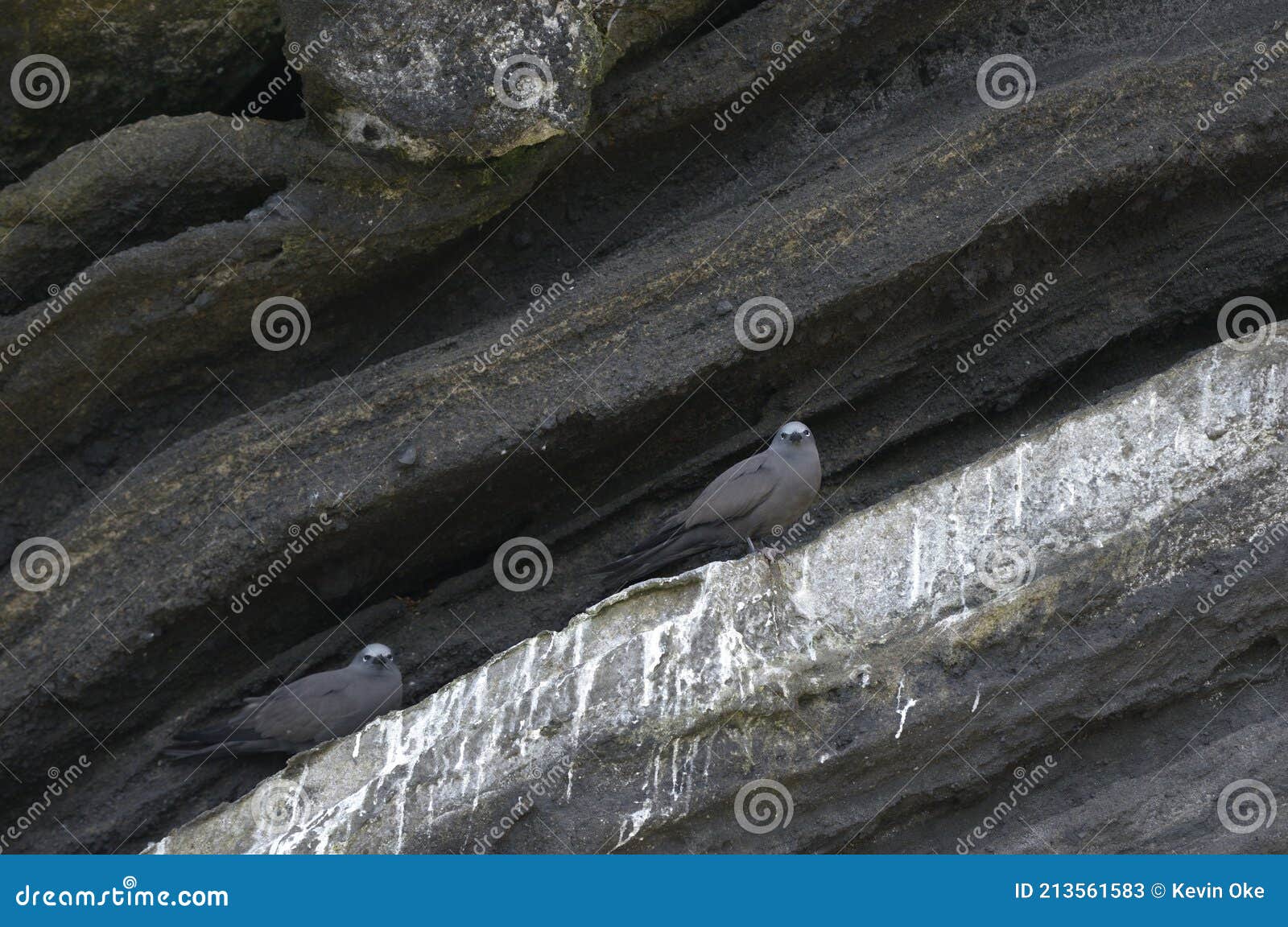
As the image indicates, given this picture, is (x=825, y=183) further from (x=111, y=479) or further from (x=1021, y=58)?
(x=111, y=479)

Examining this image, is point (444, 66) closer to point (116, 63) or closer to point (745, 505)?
point (116, 63)

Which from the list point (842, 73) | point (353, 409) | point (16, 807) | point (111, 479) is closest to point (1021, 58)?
point (842, 73)

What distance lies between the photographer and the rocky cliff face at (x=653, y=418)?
22.6 feet

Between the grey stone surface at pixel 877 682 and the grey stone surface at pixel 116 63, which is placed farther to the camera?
the grey stone surface at pixel 116 63

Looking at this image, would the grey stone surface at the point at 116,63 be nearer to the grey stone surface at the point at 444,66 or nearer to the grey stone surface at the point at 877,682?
the grey stone surface at the point at 444,66

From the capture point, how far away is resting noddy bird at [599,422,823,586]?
7.20m

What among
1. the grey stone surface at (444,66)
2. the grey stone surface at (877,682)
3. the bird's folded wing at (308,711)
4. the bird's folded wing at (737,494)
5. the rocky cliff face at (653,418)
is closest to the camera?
the grey stone surface at (877,682)

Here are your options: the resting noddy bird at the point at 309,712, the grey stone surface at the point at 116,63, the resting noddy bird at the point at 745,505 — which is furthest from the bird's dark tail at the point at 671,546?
the grey stone surface at the point at 116,63

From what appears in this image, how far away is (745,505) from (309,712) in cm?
245

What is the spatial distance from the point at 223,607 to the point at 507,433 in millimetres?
1709

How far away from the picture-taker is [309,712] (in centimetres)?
705

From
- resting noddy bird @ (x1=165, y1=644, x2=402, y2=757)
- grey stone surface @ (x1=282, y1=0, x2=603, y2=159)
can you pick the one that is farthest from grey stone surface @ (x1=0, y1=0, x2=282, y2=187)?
resting noddy bird @ (x1=165, y1=644, x2=402, y2=757)

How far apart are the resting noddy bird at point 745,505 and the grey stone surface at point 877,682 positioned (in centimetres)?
22

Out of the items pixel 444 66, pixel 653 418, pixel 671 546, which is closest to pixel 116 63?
pixel 444 66
